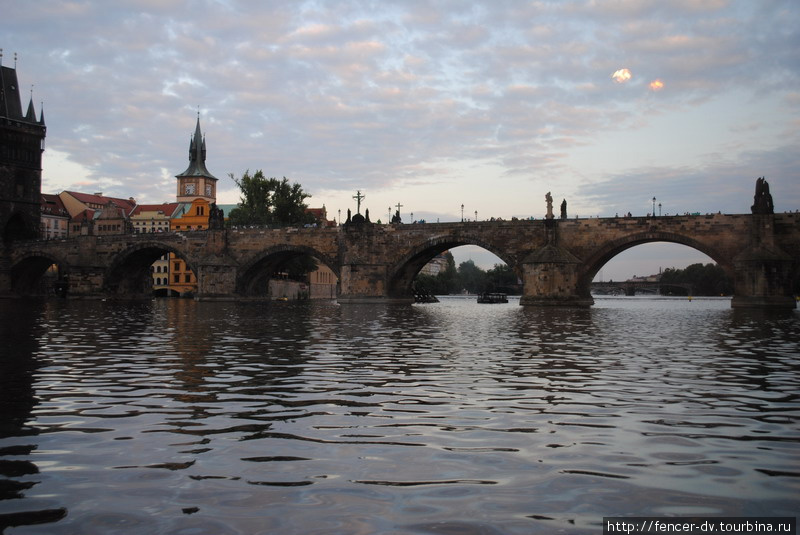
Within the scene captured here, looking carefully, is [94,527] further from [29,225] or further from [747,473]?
[29,225]

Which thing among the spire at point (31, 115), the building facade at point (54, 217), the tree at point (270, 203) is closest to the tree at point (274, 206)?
the tree at point (270, 203)

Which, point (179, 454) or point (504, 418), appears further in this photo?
point (504, 418)

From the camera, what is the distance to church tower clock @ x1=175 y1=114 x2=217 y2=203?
380 ft

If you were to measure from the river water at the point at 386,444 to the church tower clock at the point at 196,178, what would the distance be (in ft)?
349

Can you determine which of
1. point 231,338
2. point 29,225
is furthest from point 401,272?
point 29,225

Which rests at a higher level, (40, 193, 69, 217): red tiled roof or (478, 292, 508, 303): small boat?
(40, 193, 69, 217): red tiled roof

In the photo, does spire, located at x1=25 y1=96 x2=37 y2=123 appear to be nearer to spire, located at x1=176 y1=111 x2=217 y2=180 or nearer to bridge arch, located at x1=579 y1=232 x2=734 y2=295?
spire, located at x1=176 y1=111 x2=217 y2=180

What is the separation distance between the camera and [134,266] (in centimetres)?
7688

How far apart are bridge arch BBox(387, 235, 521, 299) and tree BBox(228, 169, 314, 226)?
20.9 meters

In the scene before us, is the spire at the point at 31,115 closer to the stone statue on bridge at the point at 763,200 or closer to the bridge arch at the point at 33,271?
the bridge arch at the point at 33,271

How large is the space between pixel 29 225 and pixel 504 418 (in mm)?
89097

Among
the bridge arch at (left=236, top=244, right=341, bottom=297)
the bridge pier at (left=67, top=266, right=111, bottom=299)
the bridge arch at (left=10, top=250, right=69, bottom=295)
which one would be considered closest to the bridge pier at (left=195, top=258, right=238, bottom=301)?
the bridge arch at (left=236, top=244, right=341, bottom=297)

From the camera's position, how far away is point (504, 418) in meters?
7.49

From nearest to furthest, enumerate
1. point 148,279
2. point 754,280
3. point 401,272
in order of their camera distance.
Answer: point 754,280 < point 401,272 < point 148,279
